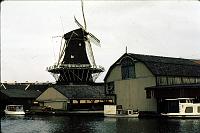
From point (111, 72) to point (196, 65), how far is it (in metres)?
13.5

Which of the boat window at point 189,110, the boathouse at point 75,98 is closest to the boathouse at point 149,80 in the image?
the boat window at point 189,110

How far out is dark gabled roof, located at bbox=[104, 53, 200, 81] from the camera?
4653 centimetres

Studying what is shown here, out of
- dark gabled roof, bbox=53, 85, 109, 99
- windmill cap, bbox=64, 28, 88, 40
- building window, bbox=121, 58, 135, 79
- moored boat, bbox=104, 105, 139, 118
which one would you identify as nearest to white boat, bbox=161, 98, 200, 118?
moored boat, bbox=104, 105, 139, 118

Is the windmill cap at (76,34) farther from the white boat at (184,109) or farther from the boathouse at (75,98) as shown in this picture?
the white boat at (184,109)

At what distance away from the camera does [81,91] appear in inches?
2442

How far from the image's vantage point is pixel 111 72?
52.4 metres

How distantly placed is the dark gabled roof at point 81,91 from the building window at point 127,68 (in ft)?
40.0

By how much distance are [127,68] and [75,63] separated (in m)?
19.9

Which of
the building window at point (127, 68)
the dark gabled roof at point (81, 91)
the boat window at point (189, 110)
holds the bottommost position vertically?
the boat window at point (189, 110)

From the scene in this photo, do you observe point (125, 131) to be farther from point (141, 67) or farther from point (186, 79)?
point (186, 79)

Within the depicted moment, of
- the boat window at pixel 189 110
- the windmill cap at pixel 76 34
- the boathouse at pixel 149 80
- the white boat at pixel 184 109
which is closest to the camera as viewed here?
the white boat at pixel 184 109

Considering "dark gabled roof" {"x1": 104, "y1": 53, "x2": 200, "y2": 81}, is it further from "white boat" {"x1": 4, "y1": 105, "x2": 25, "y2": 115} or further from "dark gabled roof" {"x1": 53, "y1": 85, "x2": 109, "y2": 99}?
"white boat" {"x1": 4, "y1": 105, "x2": 25, "y2": 115}

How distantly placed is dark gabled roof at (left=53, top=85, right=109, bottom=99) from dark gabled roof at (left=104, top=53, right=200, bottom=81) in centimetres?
997

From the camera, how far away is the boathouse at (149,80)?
145 feet
